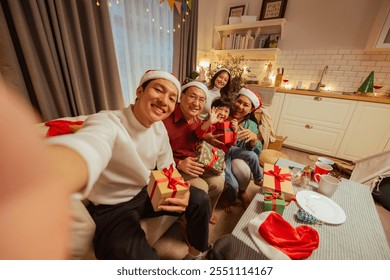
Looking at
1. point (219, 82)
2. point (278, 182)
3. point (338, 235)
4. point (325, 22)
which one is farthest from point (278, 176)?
point (325, 22)

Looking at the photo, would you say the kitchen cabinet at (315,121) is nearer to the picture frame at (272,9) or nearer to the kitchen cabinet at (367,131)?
the kitchen cabinet at (367,131)

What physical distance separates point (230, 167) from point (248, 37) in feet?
9.26

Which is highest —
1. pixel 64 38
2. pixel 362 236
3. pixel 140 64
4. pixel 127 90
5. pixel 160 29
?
pixel 160 29

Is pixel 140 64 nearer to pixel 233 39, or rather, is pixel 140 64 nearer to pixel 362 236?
pixel 233 39

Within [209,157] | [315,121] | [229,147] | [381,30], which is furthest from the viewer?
[315,121]

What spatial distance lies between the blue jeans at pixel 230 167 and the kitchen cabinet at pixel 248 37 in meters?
2.39

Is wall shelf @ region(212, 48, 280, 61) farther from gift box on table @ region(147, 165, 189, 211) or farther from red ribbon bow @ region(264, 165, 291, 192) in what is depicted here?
gift box on table @ region(147, 165, 189, 211)

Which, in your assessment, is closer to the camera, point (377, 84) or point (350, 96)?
point (350, 96)

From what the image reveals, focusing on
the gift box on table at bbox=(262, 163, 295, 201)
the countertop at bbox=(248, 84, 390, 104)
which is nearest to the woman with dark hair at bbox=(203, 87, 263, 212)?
the gift box on table at bbox=(262, 163, 295, 201)

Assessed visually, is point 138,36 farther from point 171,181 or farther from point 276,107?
point 276,107

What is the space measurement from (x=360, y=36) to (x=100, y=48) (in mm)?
3731

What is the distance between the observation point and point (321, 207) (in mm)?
855
